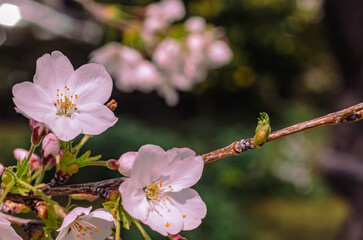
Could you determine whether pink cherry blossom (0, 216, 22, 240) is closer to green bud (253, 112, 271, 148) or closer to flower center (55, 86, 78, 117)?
flower center (55, 86, 78, 117)

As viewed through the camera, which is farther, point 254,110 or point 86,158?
point 254,110

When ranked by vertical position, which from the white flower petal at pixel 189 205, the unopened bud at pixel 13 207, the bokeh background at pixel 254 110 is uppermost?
the bokeh background at pixel 254 110

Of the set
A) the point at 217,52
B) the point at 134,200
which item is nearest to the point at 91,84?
the point at 134,200

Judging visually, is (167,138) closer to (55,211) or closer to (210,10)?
(210,10)

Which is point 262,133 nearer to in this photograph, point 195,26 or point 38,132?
point 38,132

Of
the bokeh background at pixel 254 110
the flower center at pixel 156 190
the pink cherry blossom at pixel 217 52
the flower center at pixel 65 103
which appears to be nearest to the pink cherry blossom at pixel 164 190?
the flower center at pixel 156 190

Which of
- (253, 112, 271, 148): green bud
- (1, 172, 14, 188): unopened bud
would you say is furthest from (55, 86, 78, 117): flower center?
(253, 112, 271, 148): green bud

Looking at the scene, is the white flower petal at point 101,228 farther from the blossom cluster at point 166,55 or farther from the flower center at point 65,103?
the blossom cluster at point 166,55

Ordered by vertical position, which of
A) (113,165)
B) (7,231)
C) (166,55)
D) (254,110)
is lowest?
(7,231)
